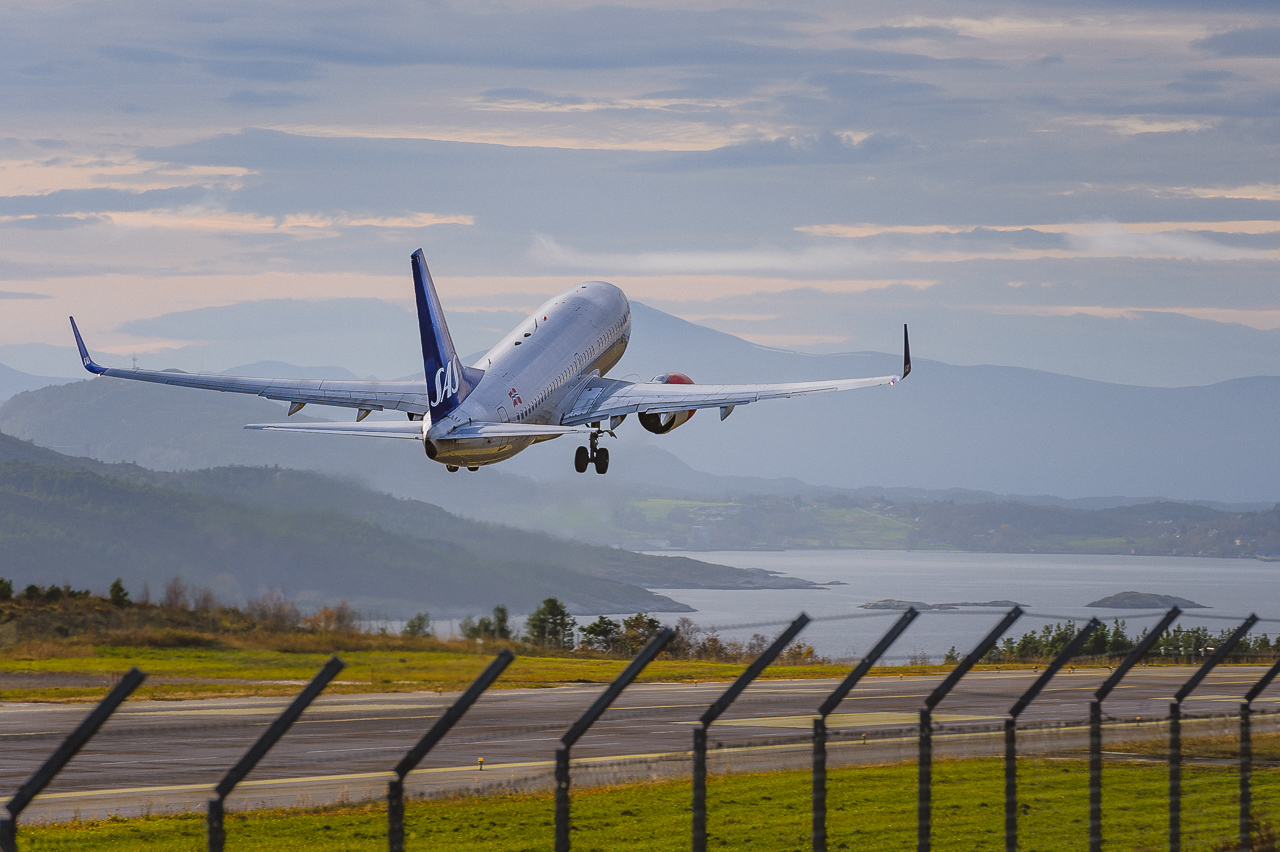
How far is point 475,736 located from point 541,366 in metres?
27.5

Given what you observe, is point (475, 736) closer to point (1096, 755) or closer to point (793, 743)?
point (793, 743)

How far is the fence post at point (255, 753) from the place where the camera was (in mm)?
9812

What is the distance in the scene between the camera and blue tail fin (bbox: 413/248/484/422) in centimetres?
5503

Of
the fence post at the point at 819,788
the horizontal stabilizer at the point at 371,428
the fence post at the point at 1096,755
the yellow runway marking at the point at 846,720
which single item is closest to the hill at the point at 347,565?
the horizontal stabilizer at the point at 371,428

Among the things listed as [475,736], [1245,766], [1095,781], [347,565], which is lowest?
[475,736]

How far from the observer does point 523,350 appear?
64.3 metres

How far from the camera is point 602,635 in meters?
77.2

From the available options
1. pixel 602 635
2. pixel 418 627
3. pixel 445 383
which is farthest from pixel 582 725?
pixel 602 635

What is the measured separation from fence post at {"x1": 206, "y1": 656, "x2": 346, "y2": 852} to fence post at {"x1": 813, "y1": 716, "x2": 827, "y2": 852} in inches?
186

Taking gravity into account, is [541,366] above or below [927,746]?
above

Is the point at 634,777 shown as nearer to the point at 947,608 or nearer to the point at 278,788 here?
the point at 947,608

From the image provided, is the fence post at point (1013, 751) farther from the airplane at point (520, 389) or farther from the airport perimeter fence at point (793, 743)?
the airplane at point (520, 389)

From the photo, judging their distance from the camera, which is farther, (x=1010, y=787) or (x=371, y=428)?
(x=371, y=428)

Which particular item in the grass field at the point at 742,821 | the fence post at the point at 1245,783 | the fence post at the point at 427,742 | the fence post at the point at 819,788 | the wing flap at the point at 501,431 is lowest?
the grass field at the point at 742,821
